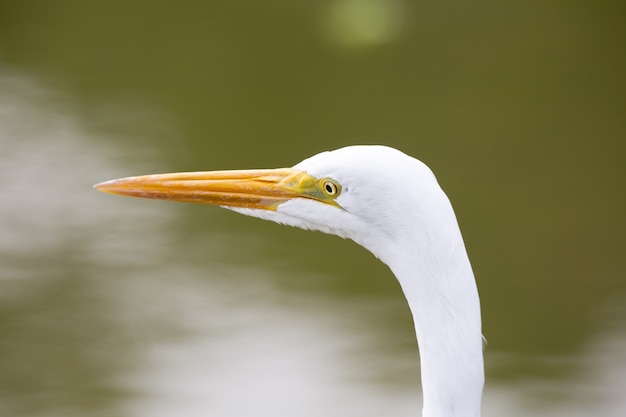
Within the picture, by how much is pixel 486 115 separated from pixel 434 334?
108 inches

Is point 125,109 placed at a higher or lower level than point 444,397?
higher

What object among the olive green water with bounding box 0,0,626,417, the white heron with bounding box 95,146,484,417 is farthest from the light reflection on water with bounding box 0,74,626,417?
the white heron with bounding box 95,146,484,417

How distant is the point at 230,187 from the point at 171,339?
5.49 feet

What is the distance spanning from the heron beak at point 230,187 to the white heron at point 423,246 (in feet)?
0.21

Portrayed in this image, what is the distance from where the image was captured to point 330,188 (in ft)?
4.62

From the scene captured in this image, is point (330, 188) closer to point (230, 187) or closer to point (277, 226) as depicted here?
point (230, 187)

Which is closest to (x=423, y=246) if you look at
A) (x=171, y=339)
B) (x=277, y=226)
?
(x=171, y=339)

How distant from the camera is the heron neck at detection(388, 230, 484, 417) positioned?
4.18ft

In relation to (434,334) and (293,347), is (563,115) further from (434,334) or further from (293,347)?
(434,334)

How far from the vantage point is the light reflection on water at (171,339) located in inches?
114

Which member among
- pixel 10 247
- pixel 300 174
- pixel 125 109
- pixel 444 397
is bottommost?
pixel 444 397

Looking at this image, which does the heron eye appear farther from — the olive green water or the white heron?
the olive green water

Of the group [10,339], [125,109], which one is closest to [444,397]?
[10,339]

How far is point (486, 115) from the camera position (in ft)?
12.9
